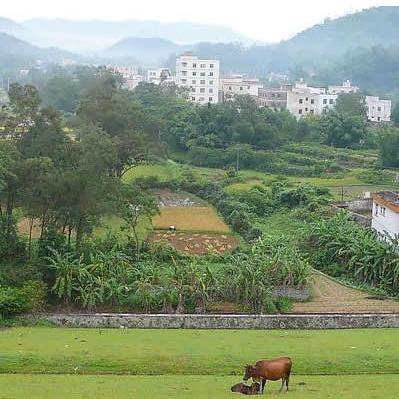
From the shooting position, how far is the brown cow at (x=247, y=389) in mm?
15133

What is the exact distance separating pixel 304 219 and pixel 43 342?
77.8 ft

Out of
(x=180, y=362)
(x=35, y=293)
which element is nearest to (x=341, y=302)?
(x=35, y=293)

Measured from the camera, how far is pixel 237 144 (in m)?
61.5

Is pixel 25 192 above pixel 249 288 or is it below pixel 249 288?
above

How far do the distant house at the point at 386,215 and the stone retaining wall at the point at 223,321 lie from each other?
25.1 ft

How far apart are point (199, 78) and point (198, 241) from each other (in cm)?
7407

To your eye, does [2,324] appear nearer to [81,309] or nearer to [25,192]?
[81,309]

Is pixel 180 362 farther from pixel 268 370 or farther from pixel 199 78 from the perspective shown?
pixel 199 78

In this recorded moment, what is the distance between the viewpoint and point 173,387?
1602 cm

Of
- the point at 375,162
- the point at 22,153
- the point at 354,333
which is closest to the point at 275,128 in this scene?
the point at 375,162

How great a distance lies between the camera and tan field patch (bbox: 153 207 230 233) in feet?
129

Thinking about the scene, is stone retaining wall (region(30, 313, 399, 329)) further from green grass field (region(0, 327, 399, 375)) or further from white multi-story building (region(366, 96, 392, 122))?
white multi-story building (region(366, 96, 392, 122))

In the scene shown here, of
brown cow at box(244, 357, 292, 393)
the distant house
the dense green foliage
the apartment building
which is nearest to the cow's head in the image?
brown cow at box(244, 357, 292, 393)

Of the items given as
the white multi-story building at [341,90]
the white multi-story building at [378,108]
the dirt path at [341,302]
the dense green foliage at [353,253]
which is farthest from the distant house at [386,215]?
the white multi-story building at [341,90]
